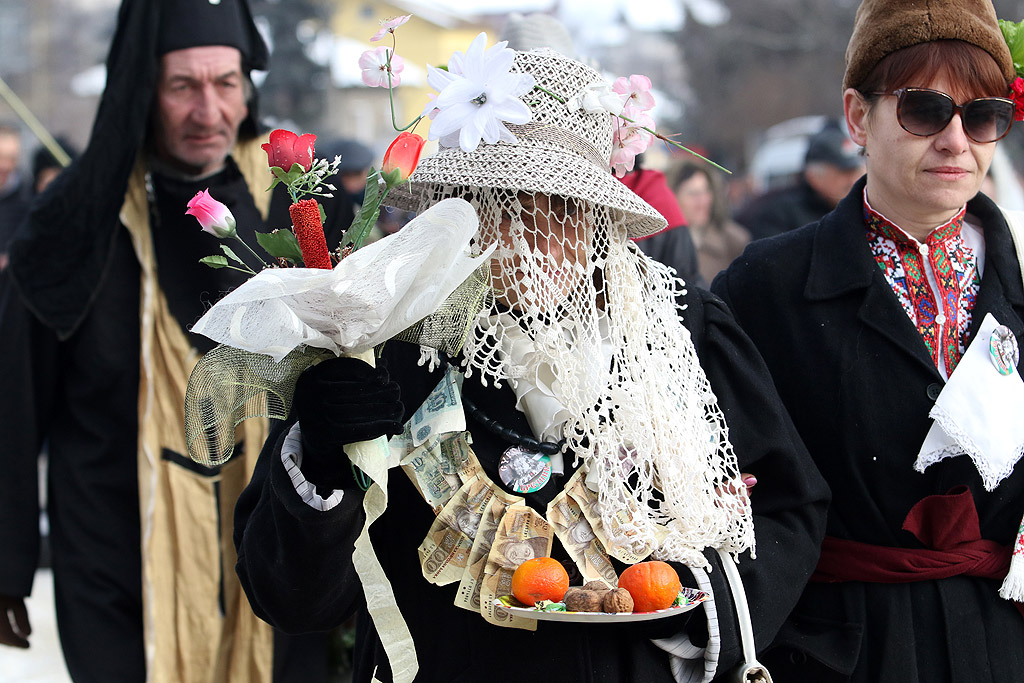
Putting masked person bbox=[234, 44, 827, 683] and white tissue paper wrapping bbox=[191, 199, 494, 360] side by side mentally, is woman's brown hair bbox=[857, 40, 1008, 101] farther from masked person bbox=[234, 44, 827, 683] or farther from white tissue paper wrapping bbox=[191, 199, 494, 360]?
white tissue paper wrapping bbox=[191, 199, 494, 360]

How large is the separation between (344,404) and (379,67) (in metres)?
0.69

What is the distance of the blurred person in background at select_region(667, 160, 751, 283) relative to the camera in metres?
6.48

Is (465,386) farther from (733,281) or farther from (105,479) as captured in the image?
(105,479)

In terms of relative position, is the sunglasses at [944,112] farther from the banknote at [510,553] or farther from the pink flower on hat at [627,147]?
the banknote at [510,553]

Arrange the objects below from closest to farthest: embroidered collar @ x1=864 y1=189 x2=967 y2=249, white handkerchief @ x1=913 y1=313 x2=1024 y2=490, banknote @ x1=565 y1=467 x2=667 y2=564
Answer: banknote @ x1=565 y1=467 x2=667 y2=564 < white handkerchief @ x1=913 y1=313 x2=1024 y2=490 < embroidered collar @ x1=864 y1=189 x2=967 y2=249

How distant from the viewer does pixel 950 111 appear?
94.5 inches

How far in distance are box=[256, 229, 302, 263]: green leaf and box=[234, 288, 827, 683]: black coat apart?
0.36 m

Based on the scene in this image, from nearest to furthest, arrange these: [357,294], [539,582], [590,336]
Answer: [357,294] → [539,582] → [590,336]

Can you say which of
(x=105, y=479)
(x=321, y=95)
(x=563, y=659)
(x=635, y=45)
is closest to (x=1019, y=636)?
(x=563, y=659)

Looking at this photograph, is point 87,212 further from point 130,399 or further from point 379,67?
point 379,67

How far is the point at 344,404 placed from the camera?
1.73m

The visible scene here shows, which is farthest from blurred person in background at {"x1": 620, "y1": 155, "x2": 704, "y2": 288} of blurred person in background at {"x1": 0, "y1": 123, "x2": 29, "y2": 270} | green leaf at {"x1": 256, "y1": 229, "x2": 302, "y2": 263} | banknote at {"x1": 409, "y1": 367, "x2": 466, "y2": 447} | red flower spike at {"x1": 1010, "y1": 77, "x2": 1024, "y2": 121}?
blurred person in background at {"x1": 0, "y1": 123, "x2": 29, "y2": 270}

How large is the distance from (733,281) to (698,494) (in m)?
0.73

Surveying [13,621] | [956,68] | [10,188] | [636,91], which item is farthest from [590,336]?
[10,188]
